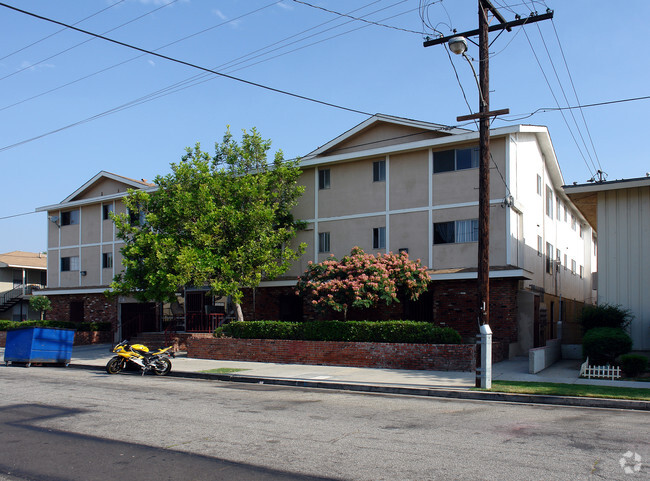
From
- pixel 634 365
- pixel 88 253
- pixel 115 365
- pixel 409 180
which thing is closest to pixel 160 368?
pixel 115 365

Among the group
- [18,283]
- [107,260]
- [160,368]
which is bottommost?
[160,368]

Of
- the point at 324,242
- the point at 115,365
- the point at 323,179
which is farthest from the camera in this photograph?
the point at 323,179

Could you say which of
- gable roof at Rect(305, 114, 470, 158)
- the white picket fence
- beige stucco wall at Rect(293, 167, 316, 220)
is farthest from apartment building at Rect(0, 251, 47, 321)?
the white picket fence

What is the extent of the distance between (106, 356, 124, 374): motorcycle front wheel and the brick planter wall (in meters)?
4.42

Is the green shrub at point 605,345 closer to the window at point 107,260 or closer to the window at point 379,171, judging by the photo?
the window at point 379,171

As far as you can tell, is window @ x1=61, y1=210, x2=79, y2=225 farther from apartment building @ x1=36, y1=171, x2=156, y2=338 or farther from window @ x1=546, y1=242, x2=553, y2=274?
window @ x1=546, y1=242, x2=553, y2=274

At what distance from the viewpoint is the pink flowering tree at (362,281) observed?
20.7m

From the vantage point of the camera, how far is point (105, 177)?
117 feet

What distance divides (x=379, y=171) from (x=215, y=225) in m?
7.48

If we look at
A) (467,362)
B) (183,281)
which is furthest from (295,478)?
(183,281)

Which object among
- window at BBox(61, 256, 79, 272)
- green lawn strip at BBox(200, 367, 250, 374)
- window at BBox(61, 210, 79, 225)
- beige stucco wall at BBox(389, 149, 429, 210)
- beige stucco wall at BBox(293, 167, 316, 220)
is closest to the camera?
green lawn strip at BBox(200, 367, 250, 374)

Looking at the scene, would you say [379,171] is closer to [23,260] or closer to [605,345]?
[605,345]

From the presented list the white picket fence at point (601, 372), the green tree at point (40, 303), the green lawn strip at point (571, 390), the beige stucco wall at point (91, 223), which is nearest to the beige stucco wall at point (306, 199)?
the white picket fence at point (601, 372)

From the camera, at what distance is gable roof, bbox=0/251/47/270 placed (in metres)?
47.1
